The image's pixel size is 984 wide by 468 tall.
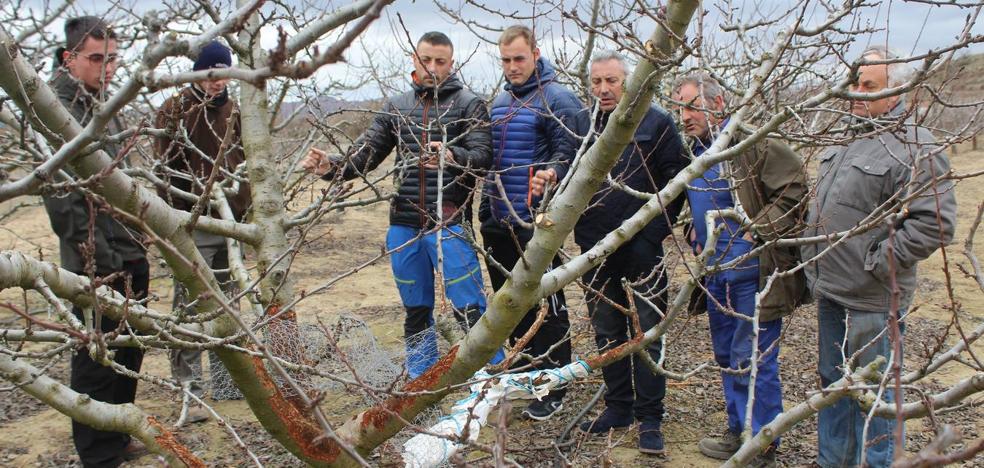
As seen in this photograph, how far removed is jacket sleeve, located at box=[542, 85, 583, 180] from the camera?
13.3 ft

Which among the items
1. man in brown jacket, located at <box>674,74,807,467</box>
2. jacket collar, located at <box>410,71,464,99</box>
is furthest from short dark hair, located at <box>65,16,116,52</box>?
man in brown jacket, located at <box>674,74,807,467</box>

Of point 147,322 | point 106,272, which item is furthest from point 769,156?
point 106,272

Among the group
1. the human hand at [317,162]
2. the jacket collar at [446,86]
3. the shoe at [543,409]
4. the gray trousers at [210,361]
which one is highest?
the jacket collar at [446,86]

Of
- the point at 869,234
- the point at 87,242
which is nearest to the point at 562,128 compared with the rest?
the point at 869,234

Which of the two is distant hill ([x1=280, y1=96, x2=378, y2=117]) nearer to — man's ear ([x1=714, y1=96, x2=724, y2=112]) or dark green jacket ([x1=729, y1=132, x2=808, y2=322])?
man's ear ([x1=714, y1=96, x2=724, y2=112])

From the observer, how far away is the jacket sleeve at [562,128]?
4039 millimetres

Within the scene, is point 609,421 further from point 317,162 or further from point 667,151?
point 317,162

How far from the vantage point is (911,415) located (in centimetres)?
168

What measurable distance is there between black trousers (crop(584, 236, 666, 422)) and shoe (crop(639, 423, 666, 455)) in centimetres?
5

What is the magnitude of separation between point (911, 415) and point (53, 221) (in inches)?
140

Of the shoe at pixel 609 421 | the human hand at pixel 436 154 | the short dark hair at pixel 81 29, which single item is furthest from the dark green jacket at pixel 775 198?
the short dark hair at pixel 81 29

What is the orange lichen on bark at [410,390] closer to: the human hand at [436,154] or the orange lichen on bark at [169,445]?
the orange lichen on bark at [169,445]

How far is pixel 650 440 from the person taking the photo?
162 inches

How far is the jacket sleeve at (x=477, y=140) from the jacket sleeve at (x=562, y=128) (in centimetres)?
32
